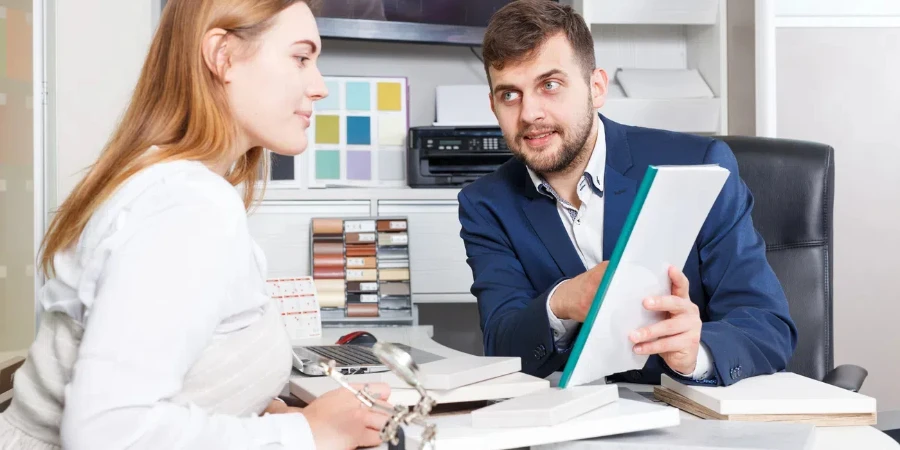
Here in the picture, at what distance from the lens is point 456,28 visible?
3078 mm

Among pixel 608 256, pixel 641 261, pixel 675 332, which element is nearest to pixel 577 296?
pixel 675 332

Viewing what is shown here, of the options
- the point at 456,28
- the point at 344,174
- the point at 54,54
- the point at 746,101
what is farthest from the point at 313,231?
the point at 746,101

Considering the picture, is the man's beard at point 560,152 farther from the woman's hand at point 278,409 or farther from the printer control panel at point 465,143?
the printer control panel at point 465,143

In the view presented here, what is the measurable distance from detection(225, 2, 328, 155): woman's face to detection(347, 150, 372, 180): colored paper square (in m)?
1.98

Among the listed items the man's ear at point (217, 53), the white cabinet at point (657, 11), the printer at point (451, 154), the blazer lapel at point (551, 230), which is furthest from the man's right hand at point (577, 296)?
the white cabinet at point (657, 11)

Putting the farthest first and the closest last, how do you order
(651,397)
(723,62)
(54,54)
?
(723,62)
(54,54)
(651,397)

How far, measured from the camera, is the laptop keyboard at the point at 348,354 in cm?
126

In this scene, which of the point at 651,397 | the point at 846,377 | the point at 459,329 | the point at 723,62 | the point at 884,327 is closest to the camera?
the point at 651,397

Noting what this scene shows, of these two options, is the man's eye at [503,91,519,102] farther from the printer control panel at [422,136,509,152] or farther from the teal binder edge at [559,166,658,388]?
the printer control panel at [422,136,509,152]

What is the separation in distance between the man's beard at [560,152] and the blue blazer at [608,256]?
0.16 feet

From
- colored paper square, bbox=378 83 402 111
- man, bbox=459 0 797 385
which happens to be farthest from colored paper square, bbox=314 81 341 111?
man, bbox=459 0 797 385

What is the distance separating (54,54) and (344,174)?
3.34 feet

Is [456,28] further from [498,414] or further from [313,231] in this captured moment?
[498,414]

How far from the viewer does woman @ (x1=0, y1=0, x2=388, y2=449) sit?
71 cm
